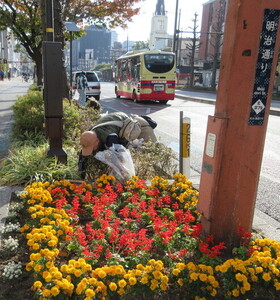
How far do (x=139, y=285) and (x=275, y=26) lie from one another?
1991mm

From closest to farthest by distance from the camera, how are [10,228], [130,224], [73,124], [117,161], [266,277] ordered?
[266,277]
[10,228]
[130,224]
[117,161]
[73,124]

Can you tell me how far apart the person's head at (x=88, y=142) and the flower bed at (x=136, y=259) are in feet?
2.93

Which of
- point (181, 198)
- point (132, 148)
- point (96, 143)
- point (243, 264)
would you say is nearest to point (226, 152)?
point (243, 264)

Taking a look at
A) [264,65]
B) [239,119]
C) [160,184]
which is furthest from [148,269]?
[160,184]

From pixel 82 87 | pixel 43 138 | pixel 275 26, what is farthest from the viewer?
pixel 82 87

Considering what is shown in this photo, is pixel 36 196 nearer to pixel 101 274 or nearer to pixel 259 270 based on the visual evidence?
pixel 101 274

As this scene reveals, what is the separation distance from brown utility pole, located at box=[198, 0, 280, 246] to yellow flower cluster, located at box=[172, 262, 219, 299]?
0.61 metres

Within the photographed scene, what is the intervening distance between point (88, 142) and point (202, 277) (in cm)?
247

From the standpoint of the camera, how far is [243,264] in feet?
7.17

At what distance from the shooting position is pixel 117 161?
399 cm

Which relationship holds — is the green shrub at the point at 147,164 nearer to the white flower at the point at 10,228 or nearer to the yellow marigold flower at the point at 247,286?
the white flower at the point at 10,228

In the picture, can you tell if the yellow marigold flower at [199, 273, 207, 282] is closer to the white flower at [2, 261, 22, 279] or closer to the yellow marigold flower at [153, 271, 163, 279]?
the yellow marigold flower at [153, 271, 163, 279]

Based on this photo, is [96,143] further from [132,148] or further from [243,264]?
[243,264]

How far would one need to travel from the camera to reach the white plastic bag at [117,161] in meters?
3.99
